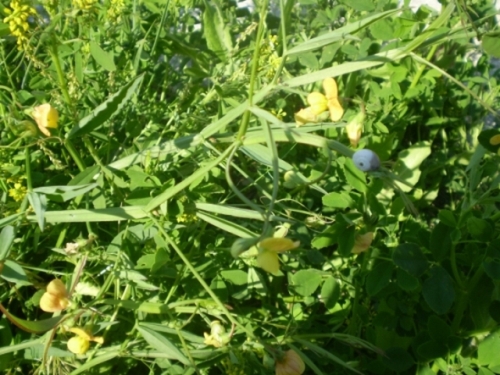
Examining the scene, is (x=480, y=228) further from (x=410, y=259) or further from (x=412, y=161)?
(x=412, y=161)

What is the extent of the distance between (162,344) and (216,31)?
0.60 m

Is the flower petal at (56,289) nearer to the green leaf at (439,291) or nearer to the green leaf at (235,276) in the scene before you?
the green leaf at (235,276)

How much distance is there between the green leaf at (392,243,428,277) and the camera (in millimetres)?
990

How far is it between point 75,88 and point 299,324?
604 mm

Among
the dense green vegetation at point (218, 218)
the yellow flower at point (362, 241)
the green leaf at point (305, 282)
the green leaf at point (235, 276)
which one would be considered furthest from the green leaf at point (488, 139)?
the green leaf at point (235, 276)

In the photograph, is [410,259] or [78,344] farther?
[410,259]

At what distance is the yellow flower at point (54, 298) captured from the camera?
34.6 inches

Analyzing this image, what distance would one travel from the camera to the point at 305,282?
3.66 feet

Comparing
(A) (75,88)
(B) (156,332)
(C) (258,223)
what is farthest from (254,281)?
(A) (75,88)

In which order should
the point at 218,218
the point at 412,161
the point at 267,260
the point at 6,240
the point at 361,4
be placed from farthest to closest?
1. the point at 412,161
2. the point at 361,4
3. the point at 218,218
4. the point at 6,240
5. the point at 267,260

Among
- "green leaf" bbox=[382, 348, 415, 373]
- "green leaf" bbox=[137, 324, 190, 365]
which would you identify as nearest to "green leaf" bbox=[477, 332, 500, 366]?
"green leaf" bbox=[382, 348, 415, 373]

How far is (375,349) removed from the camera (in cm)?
101

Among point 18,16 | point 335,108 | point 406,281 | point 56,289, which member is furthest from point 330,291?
point 18,16

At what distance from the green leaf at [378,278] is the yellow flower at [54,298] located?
50cm
